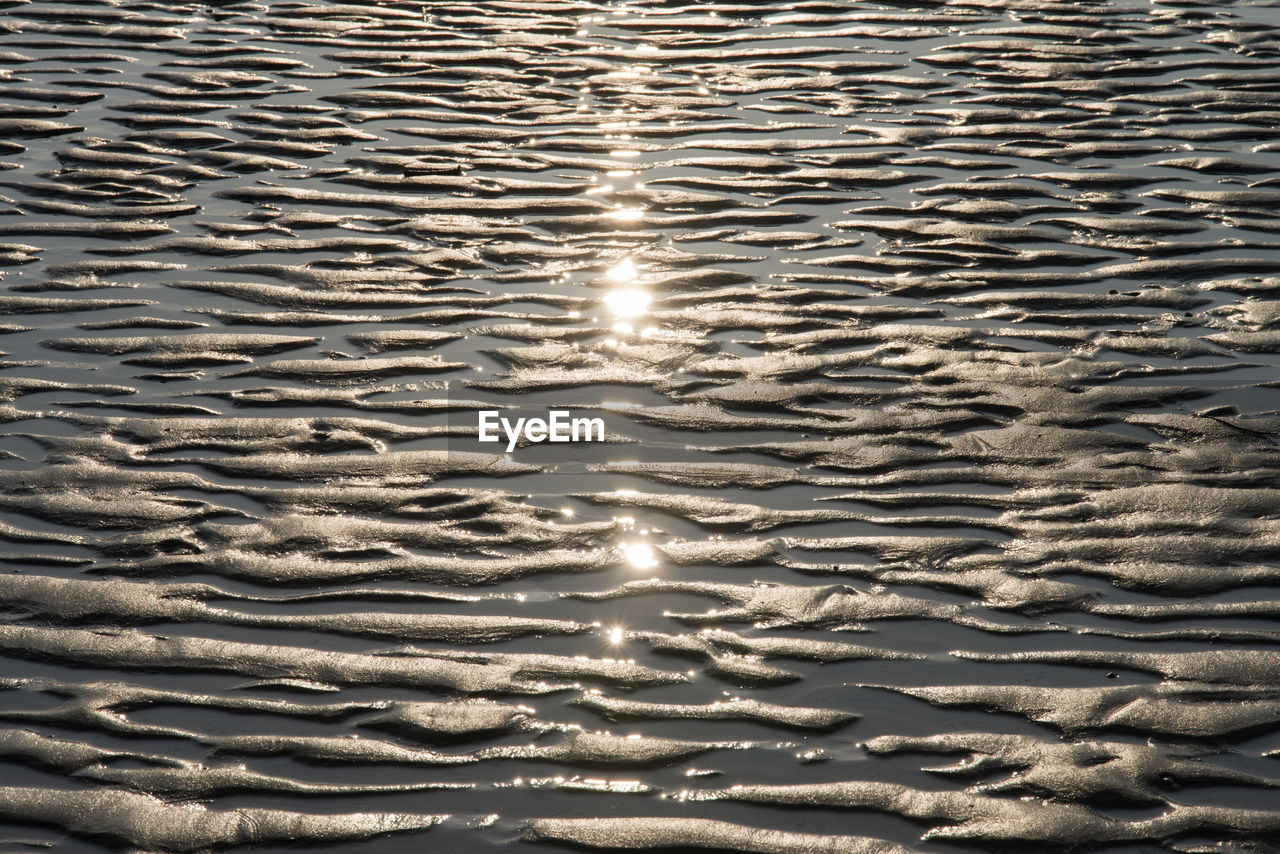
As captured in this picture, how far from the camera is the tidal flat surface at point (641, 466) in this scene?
2.42 m

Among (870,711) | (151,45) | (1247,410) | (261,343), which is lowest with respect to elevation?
(870,711)

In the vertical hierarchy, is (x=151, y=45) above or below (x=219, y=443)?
above

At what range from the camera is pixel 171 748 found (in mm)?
2469

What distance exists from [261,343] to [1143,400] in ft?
9.26

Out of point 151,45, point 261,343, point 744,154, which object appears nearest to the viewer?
point 261,343

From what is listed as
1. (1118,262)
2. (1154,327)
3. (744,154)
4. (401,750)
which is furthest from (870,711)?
(744,154)

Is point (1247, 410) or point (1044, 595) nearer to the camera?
point (1044, 595)

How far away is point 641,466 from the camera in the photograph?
11.3ft

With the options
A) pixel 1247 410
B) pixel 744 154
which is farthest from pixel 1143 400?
pixel 744 154

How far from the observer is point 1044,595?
9.64ft

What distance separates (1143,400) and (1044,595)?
1.13 metres

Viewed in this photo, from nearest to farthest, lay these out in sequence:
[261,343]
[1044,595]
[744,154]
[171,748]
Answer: [171,748] → [1044,595] → [261,343] → [744,154]

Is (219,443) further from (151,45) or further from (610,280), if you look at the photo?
(151,45)

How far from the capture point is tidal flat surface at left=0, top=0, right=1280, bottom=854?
2418 mm
